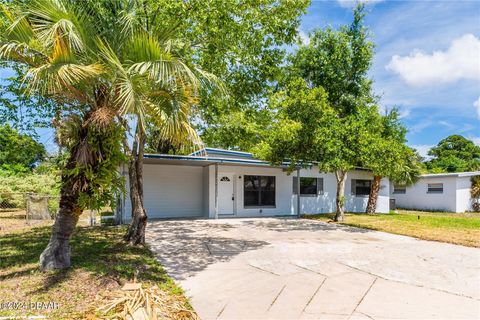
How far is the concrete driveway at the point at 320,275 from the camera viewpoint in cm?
448

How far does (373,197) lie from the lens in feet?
62.7

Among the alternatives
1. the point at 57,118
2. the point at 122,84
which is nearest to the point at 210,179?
the point at 57,118

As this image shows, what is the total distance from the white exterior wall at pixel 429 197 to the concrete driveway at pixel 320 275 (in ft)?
49.8

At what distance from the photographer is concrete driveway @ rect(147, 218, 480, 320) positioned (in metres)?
4.48

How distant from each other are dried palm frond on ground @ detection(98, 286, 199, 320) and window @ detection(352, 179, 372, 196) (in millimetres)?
17206

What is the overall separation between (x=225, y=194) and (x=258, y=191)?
6.03 ft

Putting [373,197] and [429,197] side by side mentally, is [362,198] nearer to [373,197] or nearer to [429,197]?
[373,197]

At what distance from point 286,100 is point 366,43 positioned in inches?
232

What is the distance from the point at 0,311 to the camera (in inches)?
162

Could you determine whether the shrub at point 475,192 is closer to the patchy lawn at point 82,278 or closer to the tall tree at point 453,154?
the tall tree at point 453,154

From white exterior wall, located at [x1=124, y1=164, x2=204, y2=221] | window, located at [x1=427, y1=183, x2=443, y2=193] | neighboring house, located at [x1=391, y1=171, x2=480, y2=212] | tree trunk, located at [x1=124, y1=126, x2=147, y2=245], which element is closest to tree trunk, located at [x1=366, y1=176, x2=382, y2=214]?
neighboring house, located at [x1=391, y1=171, x2=480, y2=212]

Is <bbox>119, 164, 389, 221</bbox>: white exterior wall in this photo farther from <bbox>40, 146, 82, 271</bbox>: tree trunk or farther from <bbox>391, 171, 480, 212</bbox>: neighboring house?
<bbox>391, 171, 480, 212</bbox>: neighboring house

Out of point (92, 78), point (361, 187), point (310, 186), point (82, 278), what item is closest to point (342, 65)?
point (310, 186)

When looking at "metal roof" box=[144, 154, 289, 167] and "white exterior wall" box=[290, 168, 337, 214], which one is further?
"white exterior wall" box=[290, 168, 337, 214]
